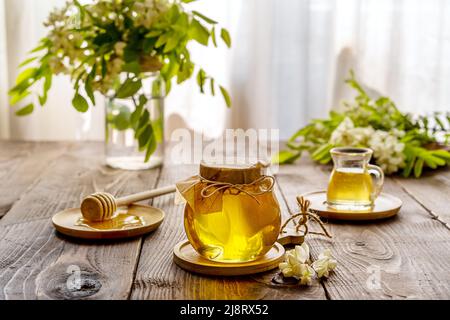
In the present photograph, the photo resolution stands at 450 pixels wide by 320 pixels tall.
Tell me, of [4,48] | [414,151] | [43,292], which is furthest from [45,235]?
[4,48]

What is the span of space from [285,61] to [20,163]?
4.66 feet

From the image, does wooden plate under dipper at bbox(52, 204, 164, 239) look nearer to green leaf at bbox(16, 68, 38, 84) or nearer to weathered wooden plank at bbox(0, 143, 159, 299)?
weathered wooden plank at bbox(0, 143, 159, 299)

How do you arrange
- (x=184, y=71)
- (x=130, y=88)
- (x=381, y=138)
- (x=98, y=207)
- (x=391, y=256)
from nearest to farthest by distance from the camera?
(x=391, y=256) < (x=98, y=207) < (x=130, y=88) < (x=184, y=71) < (x=381, y=138)

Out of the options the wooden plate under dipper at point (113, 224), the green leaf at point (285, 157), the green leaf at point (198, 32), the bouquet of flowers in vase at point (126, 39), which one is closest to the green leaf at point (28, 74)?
the bouquet of flowers in vase at point (126, 39)

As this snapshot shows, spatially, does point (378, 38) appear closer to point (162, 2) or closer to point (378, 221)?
point (162, 2)

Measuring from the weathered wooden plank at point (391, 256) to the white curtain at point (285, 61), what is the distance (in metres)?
1.55

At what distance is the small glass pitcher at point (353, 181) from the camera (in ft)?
4.43

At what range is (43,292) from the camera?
939mm

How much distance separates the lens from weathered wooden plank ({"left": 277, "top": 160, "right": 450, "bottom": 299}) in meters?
0.95

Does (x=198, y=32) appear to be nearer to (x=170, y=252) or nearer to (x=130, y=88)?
(x=130, y=88)

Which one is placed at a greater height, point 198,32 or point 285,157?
point 198,32

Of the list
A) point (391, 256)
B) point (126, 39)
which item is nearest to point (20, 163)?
point (126, 39)

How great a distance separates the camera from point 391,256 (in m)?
1.12
